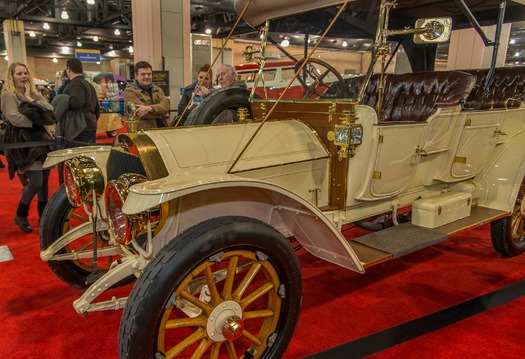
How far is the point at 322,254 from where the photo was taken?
89.9 inches

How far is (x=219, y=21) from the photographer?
17953mm

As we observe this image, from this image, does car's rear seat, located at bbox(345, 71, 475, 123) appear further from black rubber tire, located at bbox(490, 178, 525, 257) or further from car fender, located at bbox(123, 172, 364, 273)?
car fender, located at bbox(123, 172, 364, 273)

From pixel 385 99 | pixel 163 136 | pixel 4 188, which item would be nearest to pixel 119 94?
pixel 4 188

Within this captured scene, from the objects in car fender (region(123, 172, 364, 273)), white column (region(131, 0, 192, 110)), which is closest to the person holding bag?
car fender (region(123, 172, 364, 273))

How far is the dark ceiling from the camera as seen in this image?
2.58 meters

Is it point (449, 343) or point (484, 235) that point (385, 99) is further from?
point (449, 343)

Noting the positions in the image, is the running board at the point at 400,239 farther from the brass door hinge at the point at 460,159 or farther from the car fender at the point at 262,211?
the brass door hinge at the point at 460,159

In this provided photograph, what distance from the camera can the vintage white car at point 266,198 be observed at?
1.67 m

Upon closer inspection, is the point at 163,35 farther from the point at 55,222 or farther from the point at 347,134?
the point at 347,134

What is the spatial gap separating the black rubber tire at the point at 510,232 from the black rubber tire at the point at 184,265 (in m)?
2.23

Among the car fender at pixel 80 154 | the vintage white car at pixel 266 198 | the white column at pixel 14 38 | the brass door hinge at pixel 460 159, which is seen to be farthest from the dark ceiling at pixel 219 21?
the car fender at pixel 80 154

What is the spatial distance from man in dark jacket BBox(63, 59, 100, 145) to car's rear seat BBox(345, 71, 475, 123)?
9.45ft

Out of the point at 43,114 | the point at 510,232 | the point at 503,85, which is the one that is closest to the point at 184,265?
the point at 510,232

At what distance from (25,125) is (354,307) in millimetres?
3293
